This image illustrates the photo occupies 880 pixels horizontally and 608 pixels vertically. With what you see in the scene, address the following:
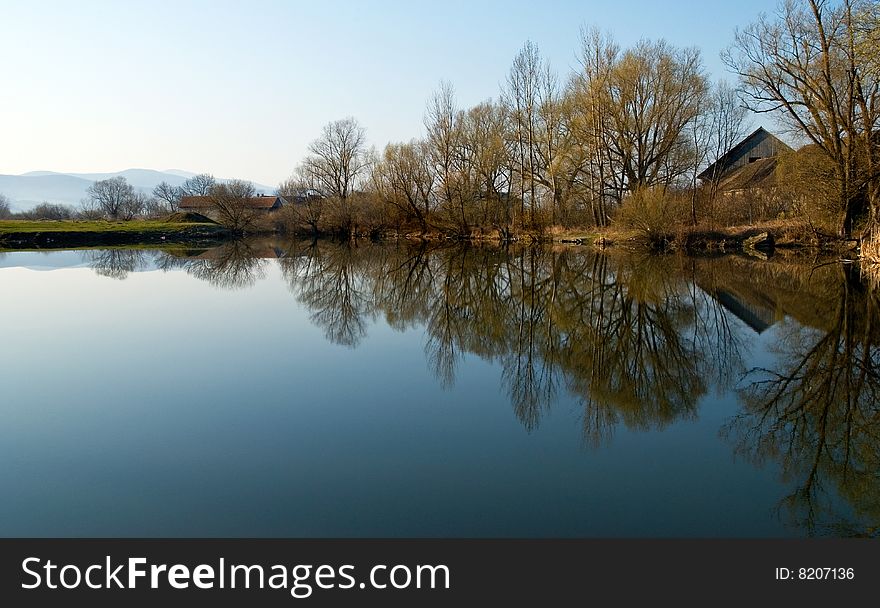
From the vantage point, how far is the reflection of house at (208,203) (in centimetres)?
5701

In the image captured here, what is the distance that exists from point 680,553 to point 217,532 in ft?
8.65

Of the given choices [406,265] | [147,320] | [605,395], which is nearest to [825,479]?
[605,395]

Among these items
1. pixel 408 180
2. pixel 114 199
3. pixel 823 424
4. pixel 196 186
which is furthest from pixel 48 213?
pixel 823 424

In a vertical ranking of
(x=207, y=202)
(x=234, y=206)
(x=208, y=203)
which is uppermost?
(x=207, y=202)

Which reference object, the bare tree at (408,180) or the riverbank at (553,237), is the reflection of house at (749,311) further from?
the bare tree at (408,180)

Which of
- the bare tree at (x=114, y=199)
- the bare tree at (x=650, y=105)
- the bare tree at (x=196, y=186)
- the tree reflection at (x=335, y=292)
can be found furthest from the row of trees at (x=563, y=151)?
the bare tree at (x=196, y=186)

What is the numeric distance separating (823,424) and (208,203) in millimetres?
56582

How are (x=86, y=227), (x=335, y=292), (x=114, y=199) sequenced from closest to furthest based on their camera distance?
1. (x=335, y=292)
2. (x=86, y=227)
3. (x=114, y=199)

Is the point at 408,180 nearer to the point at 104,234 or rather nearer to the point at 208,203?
the point at 104,234

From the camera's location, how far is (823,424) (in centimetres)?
552

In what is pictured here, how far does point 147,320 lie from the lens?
1159cm

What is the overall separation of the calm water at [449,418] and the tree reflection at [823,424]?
0.08ft

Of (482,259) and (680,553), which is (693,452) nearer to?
(680,553)

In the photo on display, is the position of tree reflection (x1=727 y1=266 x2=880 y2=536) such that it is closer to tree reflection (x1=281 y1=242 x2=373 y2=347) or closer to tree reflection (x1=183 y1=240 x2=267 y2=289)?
tree reflection (x1=281 y1=242 x2=373 y2=347)
